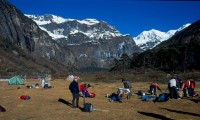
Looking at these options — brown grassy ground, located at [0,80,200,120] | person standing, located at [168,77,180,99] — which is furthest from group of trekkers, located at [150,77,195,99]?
brown grassy ground, located at [0,80,200,120]

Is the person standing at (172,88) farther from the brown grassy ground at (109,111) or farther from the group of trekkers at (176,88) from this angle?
the brown grassy ground at (109,111)

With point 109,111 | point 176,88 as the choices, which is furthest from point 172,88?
point 109,111

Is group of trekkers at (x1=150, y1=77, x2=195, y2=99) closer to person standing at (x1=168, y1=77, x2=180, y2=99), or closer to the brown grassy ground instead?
person standing at (x1=168, y1=77, x2=180, y2=99)

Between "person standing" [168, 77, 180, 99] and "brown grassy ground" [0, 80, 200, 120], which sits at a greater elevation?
"person standing" [168, 77, 180, 99]

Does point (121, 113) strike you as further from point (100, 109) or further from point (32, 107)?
point (32, 107)

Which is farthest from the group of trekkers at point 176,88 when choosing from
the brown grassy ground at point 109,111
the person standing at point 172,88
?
the brown grassy ground at point 109,111

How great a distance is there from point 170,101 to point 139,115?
25.2 ft

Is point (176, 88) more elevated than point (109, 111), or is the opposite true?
point (176, 88)

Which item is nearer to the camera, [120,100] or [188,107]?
[188,107]

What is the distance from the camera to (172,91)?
31.3 metres

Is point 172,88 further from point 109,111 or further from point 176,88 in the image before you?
point 109,111

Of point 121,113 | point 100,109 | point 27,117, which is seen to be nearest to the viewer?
point 27,117

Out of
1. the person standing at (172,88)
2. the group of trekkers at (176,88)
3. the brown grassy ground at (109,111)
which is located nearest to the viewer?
the brown grassy ground at (109,111)

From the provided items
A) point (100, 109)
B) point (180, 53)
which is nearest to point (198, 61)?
point (180, 53)
